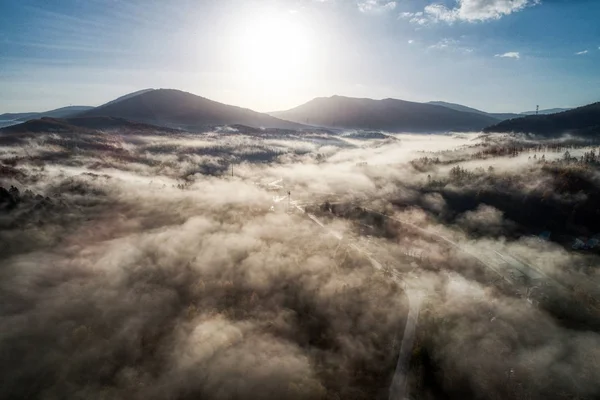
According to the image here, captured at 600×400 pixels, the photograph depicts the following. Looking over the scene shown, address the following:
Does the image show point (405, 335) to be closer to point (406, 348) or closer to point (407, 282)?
point (406, 348)

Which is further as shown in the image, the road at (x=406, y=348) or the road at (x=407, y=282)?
the road at (x=407, y=282)

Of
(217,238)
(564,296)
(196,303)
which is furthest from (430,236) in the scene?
(196,303)

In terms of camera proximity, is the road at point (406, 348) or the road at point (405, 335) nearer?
the road at point (406, 348)

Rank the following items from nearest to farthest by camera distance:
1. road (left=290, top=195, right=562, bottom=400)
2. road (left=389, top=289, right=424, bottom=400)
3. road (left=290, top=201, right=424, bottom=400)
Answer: road (left=389, top=289, right=424, bottom=400), road (left=290, top=201, right=424, bottom=400), road (left=290, top=195, right=562, bottom=400)

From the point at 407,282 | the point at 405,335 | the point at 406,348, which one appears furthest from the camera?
the point at 407,282

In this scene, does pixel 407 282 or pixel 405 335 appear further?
pixel 407 282

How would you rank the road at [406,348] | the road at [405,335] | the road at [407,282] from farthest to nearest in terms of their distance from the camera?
1. the road at [407,282]
2. the road at [405,335]
3. the road at [406,348]

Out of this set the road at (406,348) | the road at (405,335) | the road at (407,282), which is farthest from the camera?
the road at (407,282)

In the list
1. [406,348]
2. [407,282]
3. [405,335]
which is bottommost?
[406,348]

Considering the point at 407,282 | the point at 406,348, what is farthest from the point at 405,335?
the point at 407,282

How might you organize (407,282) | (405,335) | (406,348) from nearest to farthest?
1. (406,348)
2. (405,335)
3. (407,282)

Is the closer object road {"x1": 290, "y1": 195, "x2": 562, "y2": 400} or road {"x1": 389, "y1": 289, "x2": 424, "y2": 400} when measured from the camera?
road {"x1": 389, "y1": 289, "x2": 424, "y2": 400}

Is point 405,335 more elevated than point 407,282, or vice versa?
point 407,282
